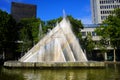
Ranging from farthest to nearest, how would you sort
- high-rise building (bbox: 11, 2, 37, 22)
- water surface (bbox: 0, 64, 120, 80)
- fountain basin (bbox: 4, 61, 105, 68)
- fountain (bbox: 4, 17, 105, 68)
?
1. high-rise building (bbox: 11, 2, 37, 22)
2. fountain (bbox: 4, 17, 105, 68)
3. fountain basin (bbox: 4, 61, 105, 68)
4. water surface (bbox: 0, 64, 120, 80)

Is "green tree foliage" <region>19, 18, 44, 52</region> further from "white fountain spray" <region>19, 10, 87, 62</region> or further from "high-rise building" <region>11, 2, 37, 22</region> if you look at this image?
"high-rise building" <region>11, 2, 37, 22</region>

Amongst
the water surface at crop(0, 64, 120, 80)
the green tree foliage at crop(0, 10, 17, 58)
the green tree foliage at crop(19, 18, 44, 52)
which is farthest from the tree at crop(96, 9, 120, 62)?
the water surface at crop(0, 64, 120, 80)

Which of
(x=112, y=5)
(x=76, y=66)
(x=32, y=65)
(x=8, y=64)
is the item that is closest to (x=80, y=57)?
(x=76, y=66)

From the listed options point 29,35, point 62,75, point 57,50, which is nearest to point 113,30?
point 29,35

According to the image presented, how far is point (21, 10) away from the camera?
121375 millimetres

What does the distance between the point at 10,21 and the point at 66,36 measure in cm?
4234

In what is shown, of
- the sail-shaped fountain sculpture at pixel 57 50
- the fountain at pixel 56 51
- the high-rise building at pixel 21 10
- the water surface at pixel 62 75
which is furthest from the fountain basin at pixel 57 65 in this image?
the high-rise building at pixel 21 10

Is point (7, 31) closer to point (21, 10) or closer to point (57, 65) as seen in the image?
point (57, 65)

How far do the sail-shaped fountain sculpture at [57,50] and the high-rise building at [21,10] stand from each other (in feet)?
281

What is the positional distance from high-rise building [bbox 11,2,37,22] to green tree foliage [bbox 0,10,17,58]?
41.1 metres

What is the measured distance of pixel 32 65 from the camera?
30.6 meters

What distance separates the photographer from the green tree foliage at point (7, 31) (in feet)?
230

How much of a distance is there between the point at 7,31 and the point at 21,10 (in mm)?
50822

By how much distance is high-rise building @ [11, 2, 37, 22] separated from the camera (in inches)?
4705
